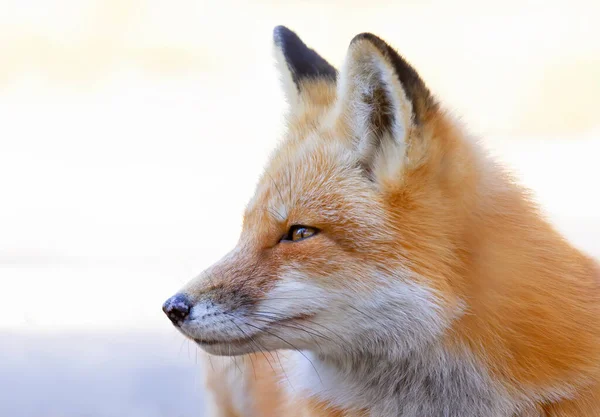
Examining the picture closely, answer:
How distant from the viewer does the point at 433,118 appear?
10.4 ft

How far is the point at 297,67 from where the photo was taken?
4.02 meters

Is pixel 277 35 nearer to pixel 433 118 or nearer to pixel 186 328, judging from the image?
pixel 433 118

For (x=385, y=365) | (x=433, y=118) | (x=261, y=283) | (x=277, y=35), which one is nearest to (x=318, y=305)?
(x=261, y=283)

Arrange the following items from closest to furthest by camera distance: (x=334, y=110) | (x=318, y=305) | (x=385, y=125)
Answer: (x=318, y=305), (x=385, y=125), (x=334, y=110)

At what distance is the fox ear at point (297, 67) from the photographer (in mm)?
3963

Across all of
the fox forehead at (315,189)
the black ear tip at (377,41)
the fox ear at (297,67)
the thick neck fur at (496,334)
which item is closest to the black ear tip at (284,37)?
the fox ear at (297,67)

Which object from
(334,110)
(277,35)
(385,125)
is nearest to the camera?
(385,125)

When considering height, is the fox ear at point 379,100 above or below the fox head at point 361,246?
above

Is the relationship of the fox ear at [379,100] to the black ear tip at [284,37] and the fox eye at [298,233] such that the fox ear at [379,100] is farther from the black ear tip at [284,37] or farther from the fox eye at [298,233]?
the black ear tip at [284,37]

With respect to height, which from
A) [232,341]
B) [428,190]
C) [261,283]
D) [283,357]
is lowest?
[283,357]

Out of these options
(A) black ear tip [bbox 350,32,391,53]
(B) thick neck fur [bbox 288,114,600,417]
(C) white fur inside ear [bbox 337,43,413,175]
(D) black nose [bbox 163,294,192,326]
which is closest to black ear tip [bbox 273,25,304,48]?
(C) white fur inside ear [bbox 337,43,413,175]

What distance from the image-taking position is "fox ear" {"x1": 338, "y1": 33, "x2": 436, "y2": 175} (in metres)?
2.97

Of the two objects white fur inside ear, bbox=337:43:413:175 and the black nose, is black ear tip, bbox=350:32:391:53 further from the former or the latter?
the black nose

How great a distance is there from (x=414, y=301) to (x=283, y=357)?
124 centimetres
